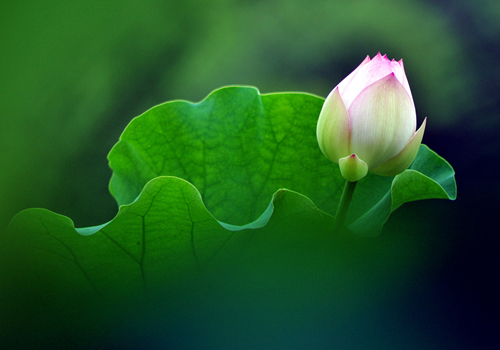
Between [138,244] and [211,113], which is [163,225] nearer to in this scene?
[138,244]

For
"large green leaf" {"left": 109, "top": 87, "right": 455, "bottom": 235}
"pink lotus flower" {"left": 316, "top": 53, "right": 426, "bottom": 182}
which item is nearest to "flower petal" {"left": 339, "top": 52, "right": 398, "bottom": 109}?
"pink lotus flower" {"left": 316, "top": 53, "right": 426, "bottom": 182}

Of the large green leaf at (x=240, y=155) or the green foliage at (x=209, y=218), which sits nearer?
the green foliage at (x=209, y=218)

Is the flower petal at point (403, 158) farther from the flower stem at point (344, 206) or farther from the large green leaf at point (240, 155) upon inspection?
the large green leaf at point (240, 155)

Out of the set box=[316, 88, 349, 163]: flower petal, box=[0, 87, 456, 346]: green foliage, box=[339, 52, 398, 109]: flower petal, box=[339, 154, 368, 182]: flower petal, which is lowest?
box=[0, 87, 456, 346]: green foliage

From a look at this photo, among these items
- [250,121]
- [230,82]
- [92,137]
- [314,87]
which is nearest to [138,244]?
[250,121]

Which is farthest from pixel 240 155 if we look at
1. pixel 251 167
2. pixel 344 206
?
pixel 344 206

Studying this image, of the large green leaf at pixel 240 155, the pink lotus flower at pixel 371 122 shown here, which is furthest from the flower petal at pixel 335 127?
the large green leaf at pixel 240 155

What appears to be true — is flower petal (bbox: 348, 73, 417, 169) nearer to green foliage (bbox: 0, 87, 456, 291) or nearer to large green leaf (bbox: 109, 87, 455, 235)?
green foliage (bbox: 0, 87, 456, 291)

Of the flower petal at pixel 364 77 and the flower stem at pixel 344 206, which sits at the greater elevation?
the flower petal at pixel 364 77
